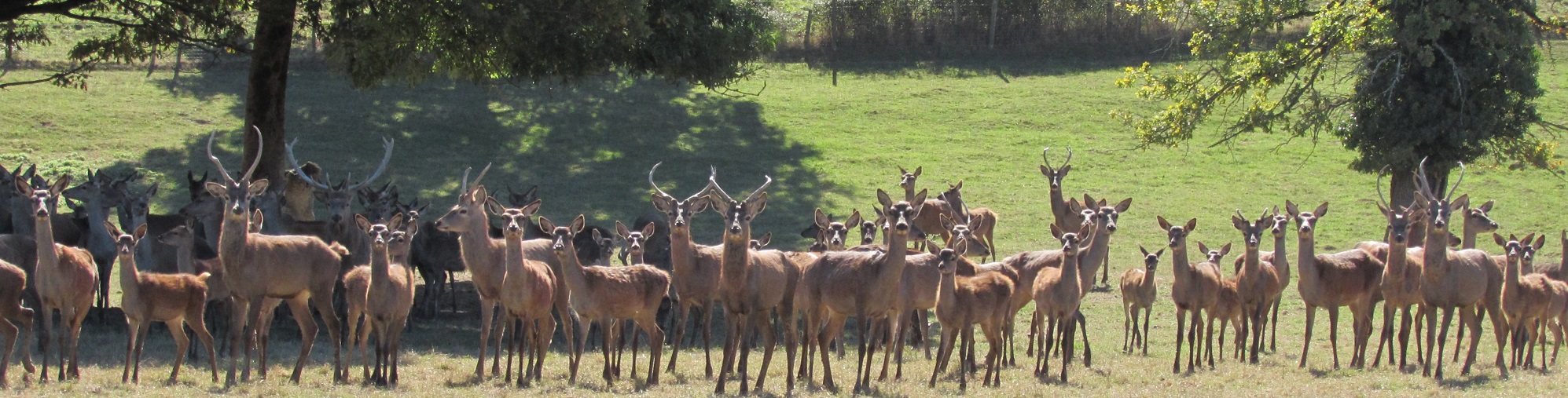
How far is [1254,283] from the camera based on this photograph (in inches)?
611

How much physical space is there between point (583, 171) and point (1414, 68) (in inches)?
646

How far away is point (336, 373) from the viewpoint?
497 inches

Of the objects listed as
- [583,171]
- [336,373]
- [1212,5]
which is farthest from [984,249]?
[583,171]

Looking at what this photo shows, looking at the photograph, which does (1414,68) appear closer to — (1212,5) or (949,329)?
(1212,5)

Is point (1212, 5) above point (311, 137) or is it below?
above

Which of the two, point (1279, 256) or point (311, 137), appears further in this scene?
point (311, 137)

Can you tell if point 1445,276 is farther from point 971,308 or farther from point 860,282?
point 860,282

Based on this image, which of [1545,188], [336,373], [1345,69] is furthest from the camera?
[1345,69]

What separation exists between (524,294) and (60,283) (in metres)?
3.91

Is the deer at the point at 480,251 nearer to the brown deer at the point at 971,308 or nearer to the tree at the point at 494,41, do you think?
the brown deer at the point at 971,308

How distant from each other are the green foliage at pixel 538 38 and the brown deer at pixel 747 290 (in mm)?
5503

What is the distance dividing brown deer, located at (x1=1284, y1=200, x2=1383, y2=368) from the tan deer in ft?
25.9

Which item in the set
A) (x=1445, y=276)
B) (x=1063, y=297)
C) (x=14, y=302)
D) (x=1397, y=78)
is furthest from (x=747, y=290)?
(x=1397, y=78)

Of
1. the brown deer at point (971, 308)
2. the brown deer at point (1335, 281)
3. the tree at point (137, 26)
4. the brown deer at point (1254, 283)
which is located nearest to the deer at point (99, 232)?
the tree at point (137, 26)
